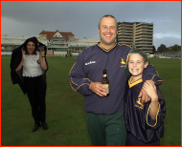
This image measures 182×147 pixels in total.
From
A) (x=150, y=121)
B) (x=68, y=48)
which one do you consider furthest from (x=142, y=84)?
(x=68, y=48)

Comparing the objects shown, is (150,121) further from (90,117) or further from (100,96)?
(90,117)

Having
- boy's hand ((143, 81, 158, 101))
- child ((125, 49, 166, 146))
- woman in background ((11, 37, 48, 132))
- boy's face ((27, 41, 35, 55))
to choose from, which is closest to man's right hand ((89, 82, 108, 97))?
child ((125, 49, 166, 146))

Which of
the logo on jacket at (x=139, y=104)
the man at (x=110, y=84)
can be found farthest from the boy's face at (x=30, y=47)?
the logo on jacket at (x=139, y=104)

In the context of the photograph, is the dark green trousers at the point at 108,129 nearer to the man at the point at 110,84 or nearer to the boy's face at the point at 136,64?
the man at the point at 110,84

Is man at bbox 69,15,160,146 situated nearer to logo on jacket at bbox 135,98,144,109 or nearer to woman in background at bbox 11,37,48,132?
logo on jacket at bbox 135,98,144,109

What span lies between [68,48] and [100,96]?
10331 cm

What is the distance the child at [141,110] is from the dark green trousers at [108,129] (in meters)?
0.10

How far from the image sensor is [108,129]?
225 cm

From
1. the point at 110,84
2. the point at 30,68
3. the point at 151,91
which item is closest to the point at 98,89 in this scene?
the point at 110,84

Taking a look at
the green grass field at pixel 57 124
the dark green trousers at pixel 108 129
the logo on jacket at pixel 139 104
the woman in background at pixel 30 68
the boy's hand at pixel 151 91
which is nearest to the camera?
the boy's hand at pixel 151 91

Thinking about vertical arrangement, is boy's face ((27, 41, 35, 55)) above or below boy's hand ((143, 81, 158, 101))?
above

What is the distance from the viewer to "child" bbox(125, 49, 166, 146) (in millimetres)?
1881

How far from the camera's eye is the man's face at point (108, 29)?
2283 mm

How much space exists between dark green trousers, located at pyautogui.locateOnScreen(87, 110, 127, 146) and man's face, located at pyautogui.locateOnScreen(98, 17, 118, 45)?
103cm
